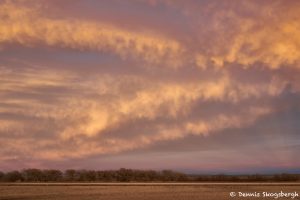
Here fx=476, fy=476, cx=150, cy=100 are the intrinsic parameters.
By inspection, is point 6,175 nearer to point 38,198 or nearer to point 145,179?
point 145,179

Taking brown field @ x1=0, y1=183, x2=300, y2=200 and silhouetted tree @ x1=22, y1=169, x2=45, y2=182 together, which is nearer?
brown field @ x1=0, y1=183, x2=300, y2=200

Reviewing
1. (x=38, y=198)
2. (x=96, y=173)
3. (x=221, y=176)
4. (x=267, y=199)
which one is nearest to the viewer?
(x=267, y=199)

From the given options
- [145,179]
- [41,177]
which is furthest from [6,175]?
[145,179]

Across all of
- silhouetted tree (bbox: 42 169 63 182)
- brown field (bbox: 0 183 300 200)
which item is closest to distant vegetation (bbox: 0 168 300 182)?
silhouetted tree (bbox: 42 169 63 182)

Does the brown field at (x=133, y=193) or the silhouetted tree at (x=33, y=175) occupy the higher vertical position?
the silhouetted tree at (x=33, y=175)

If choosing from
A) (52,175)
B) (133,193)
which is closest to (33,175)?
(52,175)

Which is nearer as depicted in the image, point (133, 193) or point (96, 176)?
point (133, 193)

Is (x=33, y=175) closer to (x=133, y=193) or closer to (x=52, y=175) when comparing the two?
(x=52, y=175)

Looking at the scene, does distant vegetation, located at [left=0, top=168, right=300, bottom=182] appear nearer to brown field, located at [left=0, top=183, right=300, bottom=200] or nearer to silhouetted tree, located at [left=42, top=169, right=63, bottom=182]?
silhouetted tree, located at [left=42, top=169, right=63, bottom=182]

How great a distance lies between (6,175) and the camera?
100 m

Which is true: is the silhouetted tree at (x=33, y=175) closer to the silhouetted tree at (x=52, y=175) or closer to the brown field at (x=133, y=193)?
the silhouetted tree at (x=52, y=175)

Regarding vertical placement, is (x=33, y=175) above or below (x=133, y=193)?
above

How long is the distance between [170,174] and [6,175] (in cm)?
3461

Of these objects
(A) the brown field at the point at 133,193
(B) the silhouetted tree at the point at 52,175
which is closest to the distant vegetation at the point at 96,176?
(B) the silhouetted tree at the point at 52,175
